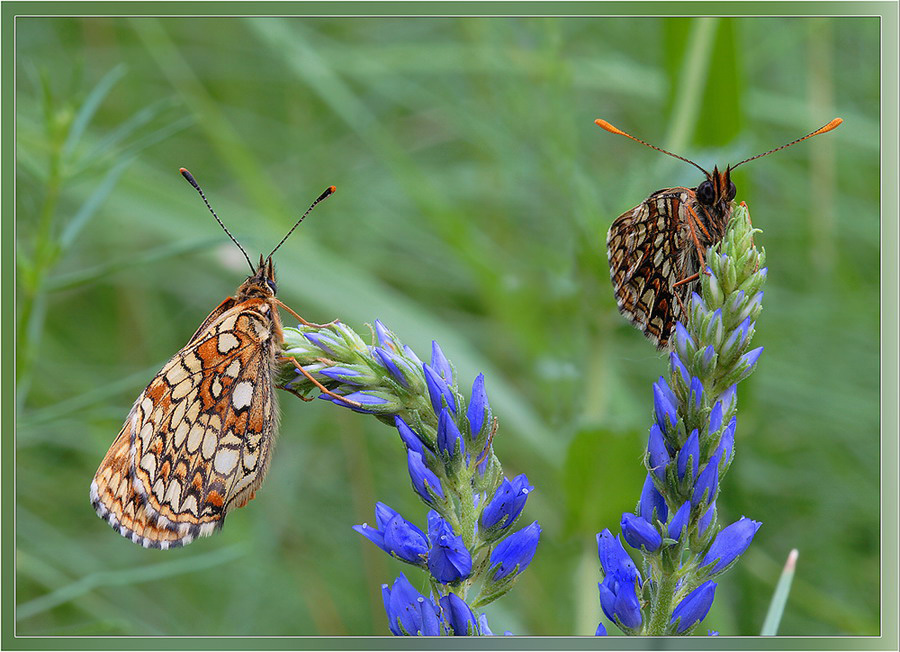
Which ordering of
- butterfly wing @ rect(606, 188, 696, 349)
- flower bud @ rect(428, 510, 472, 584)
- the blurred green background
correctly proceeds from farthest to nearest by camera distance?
the blurred green background, butterfly wing @ rect(606, 188, 696, 349), flower bud @ rect(428, 510, 472, 584)

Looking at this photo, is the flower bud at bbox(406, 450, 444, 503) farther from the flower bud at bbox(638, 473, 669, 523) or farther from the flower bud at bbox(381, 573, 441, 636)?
the flower bud at bbox(638, 473, 669, 523)

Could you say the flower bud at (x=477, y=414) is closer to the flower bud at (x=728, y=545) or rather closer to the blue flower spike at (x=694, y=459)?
the blue flower spike at (x=694, y=459)

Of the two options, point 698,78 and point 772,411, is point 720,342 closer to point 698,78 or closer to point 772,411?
point 698,78

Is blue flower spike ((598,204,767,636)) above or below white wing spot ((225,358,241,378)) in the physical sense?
below

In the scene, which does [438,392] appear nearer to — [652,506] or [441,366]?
[441,366]

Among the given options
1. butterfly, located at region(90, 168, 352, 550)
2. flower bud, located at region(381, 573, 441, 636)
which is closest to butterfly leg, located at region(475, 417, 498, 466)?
flower bud, located at region(381, 573, 441, 636)

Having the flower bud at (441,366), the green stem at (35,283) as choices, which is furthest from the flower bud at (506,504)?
the green stem at (35,283)

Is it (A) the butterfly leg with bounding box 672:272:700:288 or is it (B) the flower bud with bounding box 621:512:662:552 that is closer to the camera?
(B) the flower bud with bounding box 621:512:662:552

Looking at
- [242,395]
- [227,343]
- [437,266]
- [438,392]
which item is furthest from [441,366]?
[437,266]
